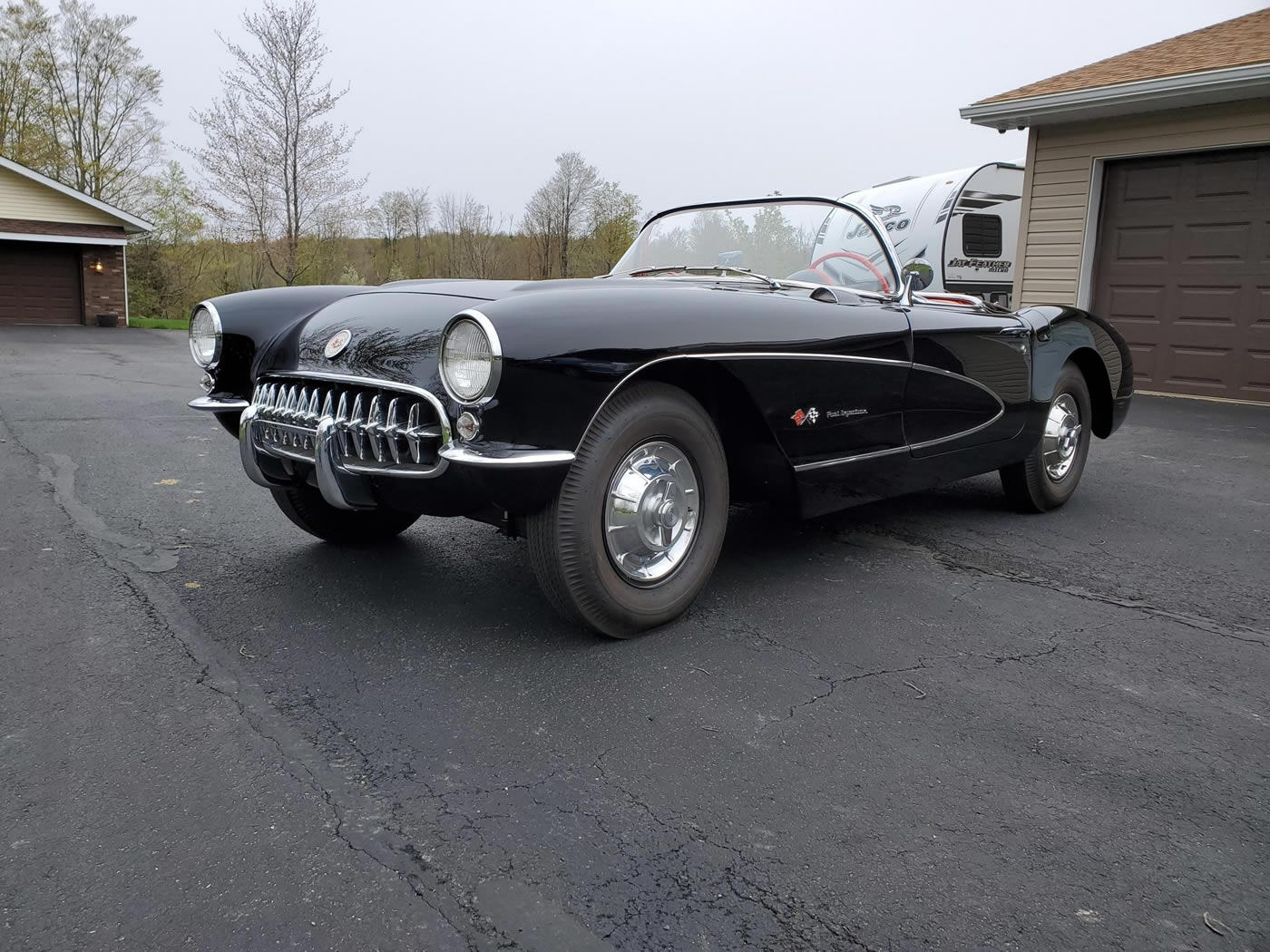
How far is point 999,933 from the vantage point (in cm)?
165

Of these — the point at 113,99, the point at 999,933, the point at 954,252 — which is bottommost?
the point at 999,933

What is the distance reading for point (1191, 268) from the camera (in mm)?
9586

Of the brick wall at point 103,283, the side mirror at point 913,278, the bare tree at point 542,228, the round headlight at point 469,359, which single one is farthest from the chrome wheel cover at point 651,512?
the brick wall at point 103,283

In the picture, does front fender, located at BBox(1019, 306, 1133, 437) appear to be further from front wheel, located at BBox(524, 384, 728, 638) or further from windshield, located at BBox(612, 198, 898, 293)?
front wheel, located at BBox(524, 384, 728, 638)

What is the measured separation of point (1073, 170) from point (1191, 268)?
5.54 feet

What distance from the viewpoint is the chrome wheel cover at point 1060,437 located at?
466 centimetres

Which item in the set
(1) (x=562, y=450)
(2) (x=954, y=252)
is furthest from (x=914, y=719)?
(2) (x=954, y=252)

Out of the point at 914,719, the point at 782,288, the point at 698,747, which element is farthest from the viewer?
the point at 782,288

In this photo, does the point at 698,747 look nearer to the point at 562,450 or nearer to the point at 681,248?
the point at 562,450

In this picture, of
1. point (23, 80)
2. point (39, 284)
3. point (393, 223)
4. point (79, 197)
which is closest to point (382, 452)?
point (79, 197)

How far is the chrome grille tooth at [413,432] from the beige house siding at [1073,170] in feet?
29.2

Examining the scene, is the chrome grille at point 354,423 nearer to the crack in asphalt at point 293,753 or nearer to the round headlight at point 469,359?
the round headlight at point 469,359

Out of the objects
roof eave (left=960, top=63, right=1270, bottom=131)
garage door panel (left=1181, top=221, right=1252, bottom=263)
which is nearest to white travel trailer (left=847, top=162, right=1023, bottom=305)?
roof eave (left=960, top=63, right=1270, bottom=131)

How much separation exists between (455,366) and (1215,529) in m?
3.82
